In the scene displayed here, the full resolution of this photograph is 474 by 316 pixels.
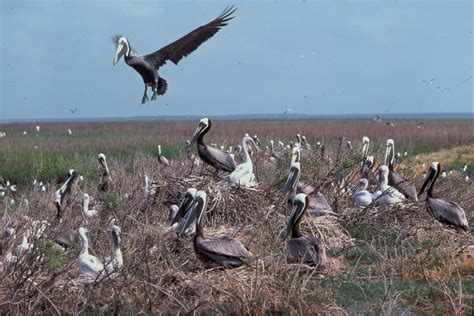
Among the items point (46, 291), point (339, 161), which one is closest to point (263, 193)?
point (339, 161)

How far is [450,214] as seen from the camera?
8.65m

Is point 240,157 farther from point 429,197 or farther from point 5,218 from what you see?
point 5,218

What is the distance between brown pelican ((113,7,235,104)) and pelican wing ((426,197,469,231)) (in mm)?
3473

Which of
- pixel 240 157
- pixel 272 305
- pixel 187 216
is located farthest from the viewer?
pixel 240 157

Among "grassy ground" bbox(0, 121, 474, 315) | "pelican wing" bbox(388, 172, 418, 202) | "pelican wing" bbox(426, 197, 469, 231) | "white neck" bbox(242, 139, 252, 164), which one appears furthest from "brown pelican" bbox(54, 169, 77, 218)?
"pelican wing" bbox(426, 197, 469, 231)

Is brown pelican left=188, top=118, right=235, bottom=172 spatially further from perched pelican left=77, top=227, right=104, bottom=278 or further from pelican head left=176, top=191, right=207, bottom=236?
perched pelican left=77, top=227, right=104, bottom=278

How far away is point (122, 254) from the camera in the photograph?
22.9ft

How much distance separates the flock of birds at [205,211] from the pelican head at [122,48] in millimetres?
1238

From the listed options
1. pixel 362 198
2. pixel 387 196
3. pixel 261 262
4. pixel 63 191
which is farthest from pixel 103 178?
pixel 261 262

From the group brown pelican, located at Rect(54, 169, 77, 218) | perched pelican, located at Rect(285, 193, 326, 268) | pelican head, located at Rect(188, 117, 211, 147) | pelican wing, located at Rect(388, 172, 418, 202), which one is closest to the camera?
perched pelican, located at Rect(285, 193, 326, 268)

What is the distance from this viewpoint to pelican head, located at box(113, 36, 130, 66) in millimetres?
9969

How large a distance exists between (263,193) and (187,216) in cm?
194

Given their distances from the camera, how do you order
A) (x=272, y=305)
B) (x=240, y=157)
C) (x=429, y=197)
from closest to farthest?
(x=272, y=305) → (x=429, y=197) → (x=240, y=157)

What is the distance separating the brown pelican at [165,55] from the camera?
406 inches
